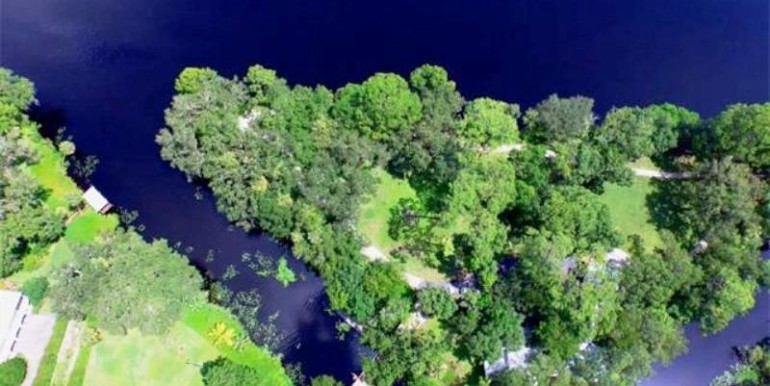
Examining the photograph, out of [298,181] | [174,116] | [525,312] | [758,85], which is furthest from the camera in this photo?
[758,85]

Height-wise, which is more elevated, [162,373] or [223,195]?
[223,195]

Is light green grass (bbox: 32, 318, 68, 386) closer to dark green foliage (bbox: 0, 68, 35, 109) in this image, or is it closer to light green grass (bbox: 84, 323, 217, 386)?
light green grass (bbox: 84, 323, 217, 386)

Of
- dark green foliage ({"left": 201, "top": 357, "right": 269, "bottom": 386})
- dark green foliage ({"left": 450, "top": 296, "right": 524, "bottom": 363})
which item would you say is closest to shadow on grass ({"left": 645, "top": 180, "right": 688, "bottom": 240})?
dark green foliage ({"left": 450, "top": 296, "right": 524, "bottom": 363})

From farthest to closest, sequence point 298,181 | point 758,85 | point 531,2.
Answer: point 531,2 → point 758,85 → point 298,181

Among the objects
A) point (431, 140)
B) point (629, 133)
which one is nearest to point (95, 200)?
point (431, 140)

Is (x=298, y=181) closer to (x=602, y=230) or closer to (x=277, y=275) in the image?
(x=277, y=275)

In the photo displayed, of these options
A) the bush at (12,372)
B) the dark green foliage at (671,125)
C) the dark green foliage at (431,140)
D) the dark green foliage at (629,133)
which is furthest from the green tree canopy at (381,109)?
the bush at (12,372)

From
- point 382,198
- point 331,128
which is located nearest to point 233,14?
point 331,128
